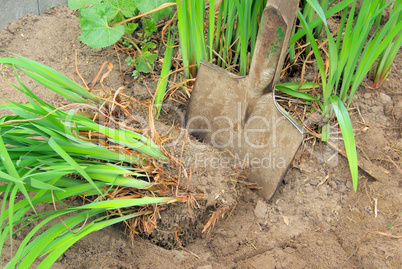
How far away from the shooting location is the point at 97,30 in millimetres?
1441

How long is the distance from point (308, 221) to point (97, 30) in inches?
48.8

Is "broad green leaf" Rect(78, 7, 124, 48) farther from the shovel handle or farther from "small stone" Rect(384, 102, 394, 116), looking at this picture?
"small stone" Rect(384, 102, 394, 116)

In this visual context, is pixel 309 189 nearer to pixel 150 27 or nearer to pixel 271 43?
pixel 271 43

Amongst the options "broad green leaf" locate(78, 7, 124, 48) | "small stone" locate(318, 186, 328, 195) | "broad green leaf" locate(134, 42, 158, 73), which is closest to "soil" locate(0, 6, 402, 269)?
"small stone" locate(318, 186, 328, 195)

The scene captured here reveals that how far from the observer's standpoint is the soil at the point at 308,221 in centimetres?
118

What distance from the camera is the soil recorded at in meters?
1.18

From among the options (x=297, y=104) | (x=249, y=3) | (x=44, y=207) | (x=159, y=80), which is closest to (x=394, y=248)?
(x=297, y=104)

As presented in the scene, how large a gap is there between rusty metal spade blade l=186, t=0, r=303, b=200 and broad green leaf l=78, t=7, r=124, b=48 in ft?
1.38

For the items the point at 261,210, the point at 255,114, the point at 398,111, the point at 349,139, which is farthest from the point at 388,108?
the point at 261,210

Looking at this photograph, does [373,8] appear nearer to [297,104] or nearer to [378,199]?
[297,104]

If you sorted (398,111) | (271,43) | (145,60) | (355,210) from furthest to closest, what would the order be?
(145,60) < (398,111) < (355,210) < (271,43)

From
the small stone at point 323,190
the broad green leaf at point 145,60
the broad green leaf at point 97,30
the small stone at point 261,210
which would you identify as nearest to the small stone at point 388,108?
the small stone at point 323,190

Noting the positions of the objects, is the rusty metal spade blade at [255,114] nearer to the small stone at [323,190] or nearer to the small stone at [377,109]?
the small stone at [323,190]

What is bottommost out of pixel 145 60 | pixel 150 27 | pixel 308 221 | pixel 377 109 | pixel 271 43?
pixel 308 221
